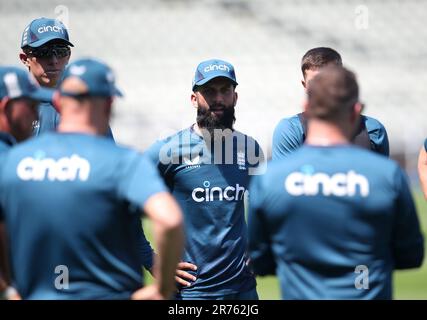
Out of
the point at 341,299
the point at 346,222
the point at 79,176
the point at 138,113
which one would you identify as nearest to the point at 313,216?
the point at 346,222

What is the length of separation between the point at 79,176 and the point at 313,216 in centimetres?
105

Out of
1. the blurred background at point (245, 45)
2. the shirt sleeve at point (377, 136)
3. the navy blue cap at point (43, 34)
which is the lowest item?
the shirt sleeve at point (377, 136)

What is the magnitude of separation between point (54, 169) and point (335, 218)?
1.26 m

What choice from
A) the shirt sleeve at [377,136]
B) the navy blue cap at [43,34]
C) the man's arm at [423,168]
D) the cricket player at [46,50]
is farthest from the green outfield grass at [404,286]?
the navy blue cap at [43,34]

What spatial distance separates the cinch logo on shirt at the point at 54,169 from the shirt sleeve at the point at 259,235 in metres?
0.78

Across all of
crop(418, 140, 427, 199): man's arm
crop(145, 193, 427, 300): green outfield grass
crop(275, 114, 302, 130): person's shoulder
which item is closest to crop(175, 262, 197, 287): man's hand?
crop(275, 114, 302, 130): person's shoulder

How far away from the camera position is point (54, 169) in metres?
3.84

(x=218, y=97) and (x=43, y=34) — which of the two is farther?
(x=43, y=34)

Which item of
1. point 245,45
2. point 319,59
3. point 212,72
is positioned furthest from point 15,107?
point 245,45

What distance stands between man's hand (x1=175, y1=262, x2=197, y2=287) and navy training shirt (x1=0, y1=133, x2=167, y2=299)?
2.02 m

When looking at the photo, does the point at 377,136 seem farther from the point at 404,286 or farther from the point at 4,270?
the point at 404,286

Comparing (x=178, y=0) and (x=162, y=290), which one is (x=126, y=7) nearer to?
(x=178, y=0)

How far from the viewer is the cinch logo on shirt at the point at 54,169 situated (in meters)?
3.80

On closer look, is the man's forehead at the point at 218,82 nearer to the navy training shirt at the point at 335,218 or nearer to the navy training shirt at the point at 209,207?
A: the navy training shirt at the point at 209,207
